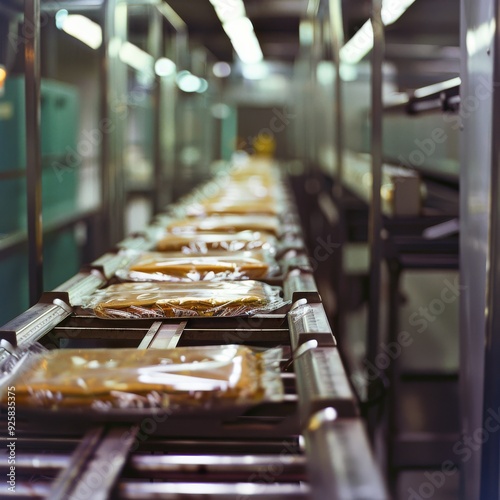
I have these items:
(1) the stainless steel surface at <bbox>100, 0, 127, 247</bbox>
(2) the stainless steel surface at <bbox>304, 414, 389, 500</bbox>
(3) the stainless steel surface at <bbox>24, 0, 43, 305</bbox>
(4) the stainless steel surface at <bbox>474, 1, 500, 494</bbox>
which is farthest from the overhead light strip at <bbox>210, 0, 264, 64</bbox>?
(2) the stainless steel surface at <bbox>304, 414, 389, 500</bbox>

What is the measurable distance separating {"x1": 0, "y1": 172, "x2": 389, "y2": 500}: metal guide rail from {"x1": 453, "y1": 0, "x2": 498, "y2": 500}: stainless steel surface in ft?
1.92

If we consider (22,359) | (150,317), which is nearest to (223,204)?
(150,317)

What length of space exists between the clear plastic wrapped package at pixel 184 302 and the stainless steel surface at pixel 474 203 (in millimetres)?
508

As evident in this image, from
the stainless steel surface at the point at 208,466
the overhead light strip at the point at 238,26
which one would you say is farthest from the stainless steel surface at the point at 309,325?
the overhead light strip at the point at 238,26

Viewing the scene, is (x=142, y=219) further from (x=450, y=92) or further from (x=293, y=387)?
(x=293, y=387)

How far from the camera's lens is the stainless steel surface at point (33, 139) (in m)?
1.85

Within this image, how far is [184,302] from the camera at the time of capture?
1468 millimetres

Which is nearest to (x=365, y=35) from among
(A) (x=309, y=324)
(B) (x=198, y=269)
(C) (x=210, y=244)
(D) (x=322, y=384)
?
(C) (x=210, y=244)

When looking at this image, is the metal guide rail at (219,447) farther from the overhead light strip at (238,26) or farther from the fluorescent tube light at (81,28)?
the overhead light strip at (238,26)

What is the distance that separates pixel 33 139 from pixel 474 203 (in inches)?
45.3

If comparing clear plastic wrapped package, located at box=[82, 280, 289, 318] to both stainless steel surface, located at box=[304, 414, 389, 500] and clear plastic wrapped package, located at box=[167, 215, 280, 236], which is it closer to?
stainless steel surface, located at box=[304, 414, 389, 500]

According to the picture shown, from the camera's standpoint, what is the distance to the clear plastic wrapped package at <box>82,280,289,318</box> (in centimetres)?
146

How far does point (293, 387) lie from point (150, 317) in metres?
0.45

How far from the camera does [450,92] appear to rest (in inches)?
90.0
